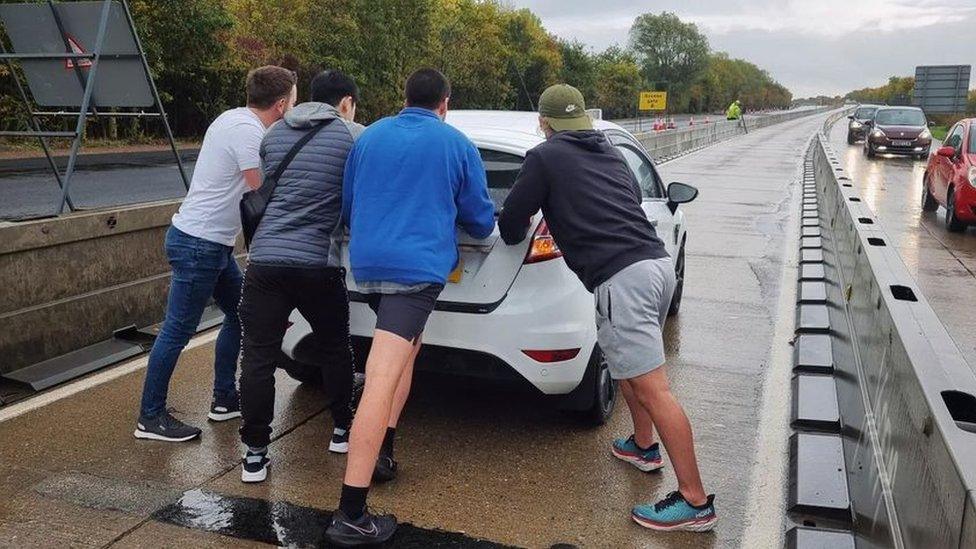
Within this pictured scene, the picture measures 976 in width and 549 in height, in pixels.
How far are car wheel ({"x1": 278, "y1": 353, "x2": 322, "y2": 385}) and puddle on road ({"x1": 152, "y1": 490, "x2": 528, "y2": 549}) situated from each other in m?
1.00

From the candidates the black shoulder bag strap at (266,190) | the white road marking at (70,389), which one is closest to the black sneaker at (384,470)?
the black shoulder bag strap at (266,190)

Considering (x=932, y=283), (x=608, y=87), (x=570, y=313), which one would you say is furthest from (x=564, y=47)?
(x=570, y=313)

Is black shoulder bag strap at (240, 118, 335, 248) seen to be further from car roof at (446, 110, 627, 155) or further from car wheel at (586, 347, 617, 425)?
car wheel at (586, 347, 617, 425)

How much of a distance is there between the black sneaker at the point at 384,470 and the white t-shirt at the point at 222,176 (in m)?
1.39

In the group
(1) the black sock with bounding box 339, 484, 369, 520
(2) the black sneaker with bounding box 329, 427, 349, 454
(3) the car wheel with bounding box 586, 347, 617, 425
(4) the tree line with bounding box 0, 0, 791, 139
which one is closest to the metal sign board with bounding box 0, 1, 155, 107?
(4) the tree line with bounding box 0, 0, 791, 139

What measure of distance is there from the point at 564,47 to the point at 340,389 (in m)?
80.7

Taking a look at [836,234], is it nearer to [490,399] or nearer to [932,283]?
[932,283]

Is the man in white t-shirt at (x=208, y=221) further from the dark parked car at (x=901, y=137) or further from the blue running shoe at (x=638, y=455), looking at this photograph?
the dark parked car at (x=901, y=137)

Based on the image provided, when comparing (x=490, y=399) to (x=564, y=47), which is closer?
(x=490, y=399)

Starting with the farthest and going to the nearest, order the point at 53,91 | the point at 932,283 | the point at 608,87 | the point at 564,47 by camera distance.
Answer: the point at 608,87
the point at 564,47
the point at 932,283
the point at 53,91

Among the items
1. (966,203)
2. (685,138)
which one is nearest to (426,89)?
(966,203)

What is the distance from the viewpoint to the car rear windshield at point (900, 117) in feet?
98.3

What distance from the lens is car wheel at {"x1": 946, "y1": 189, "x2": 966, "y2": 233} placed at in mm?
12875

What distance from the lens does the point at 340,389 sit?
13.9 feet
